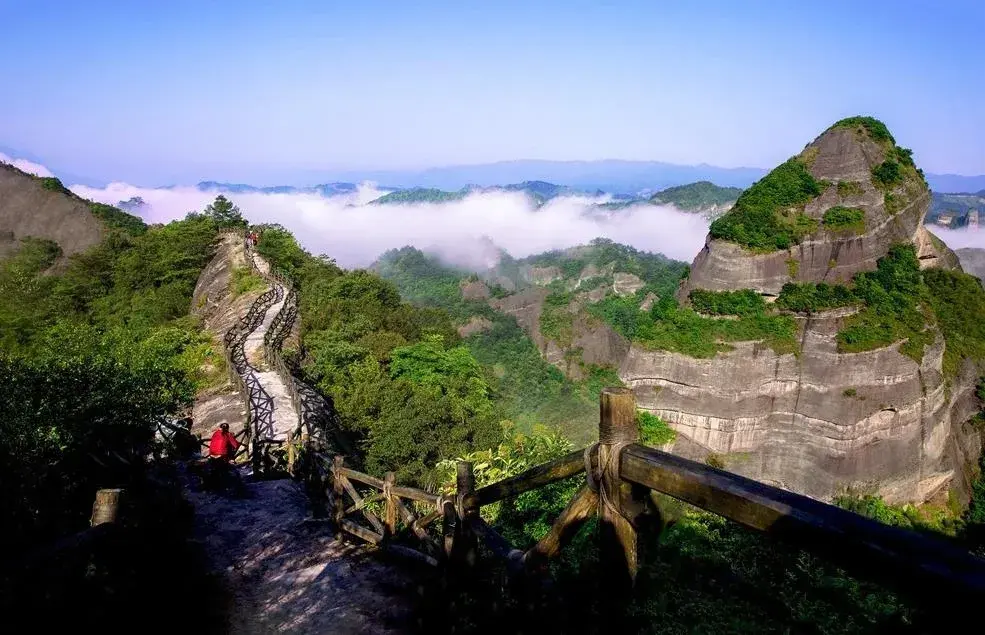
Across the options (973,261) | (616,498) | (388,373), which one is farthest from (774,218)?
(973,261)

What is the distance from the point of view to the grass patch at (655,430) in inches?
1453

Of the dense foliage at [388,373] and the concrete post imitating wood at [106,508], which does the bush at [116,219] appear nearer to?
the dense foliage at [388,373]

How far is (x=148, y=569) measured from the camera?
5832 millimetres

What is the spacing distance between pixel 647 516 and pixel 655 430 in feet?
117

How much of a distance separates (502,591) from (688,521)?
8363mm

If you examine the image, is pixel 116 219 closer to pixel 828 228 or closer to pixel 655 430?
pixel 655 430

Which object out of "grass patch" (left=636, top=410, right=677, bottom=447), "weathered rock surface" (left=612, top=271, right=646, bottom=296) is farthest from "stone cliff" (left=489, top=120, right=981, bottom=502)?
"weathered rock surface" (left=612, top=271, right=646, bottom=296)

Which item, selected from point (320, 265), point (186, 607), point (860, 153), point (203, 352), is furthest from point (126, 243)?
point (860, 153)

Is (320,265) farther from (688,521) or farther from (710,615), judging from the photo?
(710,615)

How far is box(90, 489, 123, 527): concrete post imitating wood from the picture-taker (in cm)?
493

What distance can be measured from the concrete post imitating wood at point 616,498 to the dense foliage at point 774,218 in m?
40.9

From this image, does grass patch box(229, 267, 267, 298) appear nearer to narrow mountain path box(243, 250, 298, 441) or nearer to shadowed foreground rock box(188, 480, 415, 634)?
narrow mountain path box(243, 250, 298, 441)

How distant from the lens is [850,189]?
3981 cm

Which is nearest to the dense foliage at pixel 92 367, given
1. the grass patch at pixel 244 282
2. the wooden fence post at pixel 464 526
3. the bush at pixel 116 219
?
the grass patch at pixel 244 282
